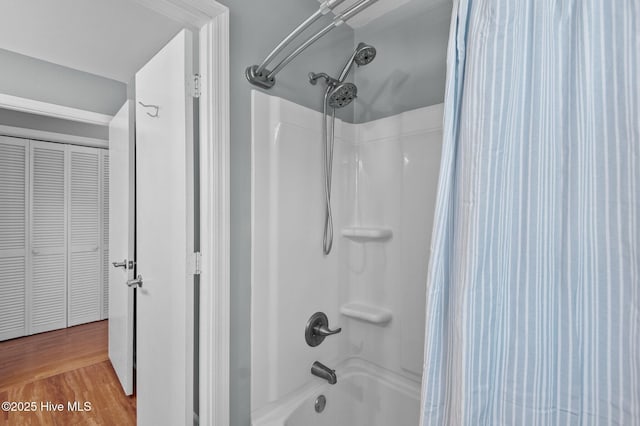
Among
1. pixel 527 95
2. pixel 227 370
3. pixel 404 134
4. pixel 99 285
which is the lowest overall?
pixel 99 285

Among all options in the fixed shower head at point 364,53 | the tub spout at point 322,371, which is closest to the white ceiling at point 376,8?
the fixed shower head at point 364,53

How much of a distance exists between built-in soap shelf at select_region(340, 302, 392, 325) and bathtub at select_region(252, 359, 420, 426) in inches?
10.5

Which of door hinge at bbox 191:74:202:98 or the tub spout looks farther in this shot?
the tub spout

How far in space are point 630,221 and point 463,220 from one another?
0.91ft

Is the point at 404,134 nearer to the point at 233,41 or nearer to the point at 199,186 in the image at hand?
the point at 233,41

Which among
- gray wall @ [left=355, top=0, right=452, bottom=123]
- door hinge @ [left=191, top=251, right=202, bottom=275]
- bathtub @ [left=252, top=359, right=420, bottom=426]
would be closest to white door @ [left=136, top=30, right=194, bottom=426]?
door hinge @ [left=191, top=251, right=202, bottom=275]

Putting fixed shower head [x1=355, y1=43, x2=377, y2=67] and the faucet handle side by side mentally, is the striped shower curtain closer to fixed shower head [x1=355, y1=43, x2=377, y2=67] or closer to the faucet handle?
fixed shower head [x1=355, y1=43, x2=377, y2=67]

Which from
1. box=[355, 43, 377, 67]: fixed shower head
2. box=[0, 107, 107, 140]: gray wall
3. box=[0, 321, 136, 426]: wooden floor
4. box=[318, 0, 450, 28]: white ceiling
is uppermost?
box=[318, 0, 450, 28]: white ceiling

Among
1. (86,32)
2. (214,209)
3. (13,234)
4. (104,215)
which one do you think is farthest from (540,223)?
(13,234)

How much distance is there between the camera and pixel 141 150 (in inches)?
62.1

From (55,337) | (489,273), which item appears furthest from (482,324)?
(55,337)

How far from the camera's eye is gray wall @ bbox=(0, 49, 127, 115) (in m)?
2.52

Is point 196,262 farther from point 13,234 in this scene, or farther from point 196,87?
point 13,234

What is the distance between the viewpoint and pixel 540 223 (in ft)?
2.17
